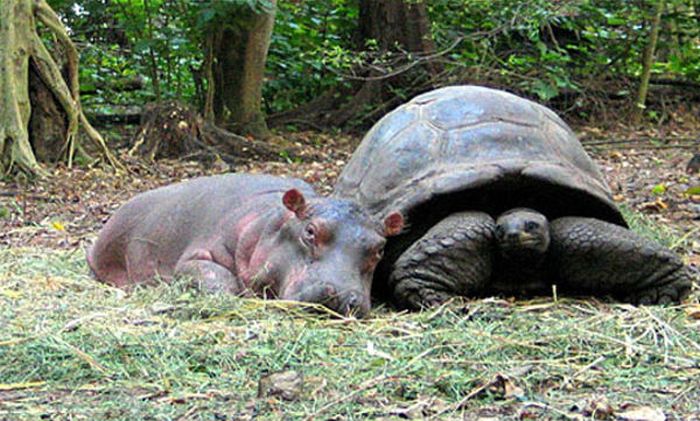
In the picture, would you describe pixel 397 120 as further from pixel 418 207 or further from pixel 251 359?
pixel 251 359

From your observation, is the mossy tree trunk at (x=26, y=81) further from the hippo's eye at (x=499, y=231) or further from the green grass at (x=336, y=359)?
the hippo's eye at (x=499, y=231)

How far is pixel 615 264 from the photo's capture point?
4.58 m

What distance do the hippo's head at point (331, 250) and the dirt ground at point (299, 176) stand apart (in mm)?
1952

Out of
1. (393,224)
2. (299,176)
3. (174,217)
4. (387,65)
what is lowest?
(299,176)

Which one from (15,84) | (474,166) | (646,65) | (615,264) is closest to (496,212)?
(474,166)

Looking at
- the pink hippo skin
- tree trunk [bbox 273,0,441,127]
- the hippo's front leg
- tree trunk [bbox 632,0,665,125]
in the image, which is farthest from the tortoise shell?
tree trunk [bbox 632,0,665,125]

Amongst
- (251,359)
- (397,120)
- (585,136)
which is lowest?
(585,136)

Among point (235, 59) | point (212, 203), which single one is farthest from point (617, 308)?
point (235, 59)

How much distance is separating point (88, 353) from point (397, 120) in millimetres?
2340

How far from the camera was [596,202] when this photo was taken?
489cm

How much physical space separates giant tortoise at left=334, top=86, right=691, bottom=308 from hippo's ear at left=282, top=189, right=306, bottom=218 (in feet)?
1.62

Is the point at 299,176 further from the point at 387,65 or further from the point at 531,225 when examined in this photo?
the point at 531,225

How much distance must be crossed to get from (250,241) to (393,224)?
2.11ft

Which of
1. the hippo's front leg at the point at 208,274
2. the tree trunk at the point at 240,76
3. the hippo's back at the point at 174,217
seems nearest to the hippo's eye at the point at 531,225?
the hippo's back at the point at 174,217
